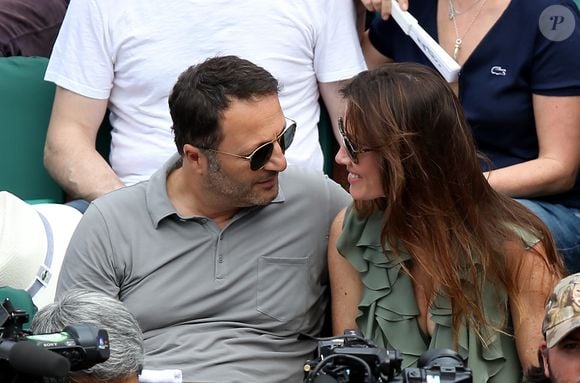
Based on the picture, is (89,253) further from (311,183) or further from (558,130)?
(558,130)

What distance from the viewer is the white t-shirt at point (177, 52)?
177 inches

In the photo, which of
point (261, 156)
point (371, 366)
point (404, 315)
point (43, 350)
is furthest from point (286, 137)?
point (43, 350)

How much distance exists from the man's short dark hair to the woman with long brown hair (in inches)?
11.5

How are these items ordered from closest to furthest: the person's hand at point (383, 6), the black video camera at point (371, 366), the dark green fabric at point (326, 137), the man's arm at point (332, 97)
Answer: the black video camera at point (371, 366) → the person's hand at point (383, 6) → the man's arm at point (332, 97) → the dark green fabric at point (326, 137)

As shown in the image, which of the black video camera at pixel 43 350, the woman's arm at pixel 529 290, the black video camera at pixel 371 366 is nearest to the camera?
the black video camera at pixel 43 350

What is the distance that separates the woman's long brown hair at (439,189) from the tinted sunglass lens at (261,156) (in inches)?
10.5

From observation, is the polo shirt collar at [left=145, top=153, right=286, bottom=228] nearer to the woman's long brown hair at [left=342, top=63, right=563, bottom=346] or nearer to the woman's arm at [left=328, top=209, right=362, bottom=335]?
the woman's arm at [left=328, top=209, right=362, bottom=335]

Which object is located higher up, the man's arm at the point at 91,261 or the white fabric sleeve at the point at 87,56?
the white fabric sleeve at the point at 87,56

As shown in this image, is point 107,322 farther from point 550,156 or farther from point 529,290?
point 550,156

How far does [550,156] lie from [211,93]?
1.18 meters

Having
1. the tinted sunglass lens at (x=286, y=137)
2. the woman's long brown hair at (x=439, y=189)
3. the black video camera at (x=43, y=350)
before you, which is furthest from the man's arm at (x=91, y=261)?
the black video camera at (x=43, y=350)

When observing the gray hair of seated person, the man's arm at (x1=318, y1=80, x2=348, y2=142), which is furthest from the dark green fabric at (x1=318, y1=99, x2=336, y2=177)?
the gray hair of seated person

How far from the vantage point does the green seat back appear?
4691 mm

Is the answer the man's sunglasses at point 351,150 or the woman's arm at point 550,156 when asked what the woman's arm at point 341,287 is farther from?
the woman's arm at point 550,156
